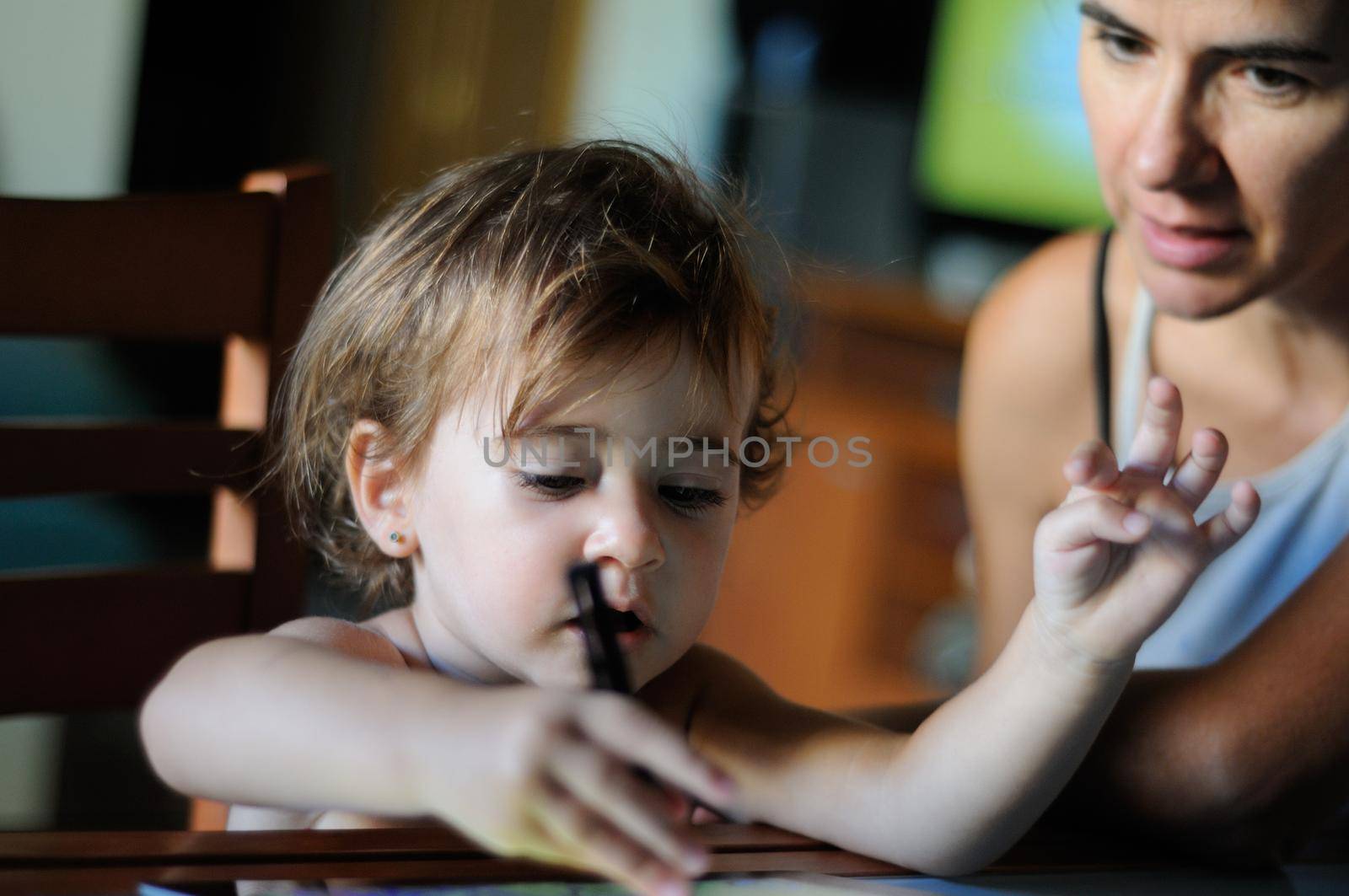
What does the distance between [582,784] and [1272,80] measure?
2.11ft

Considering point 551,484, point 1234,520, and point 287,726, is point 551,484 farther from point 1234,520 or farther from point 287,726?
point 1234,520

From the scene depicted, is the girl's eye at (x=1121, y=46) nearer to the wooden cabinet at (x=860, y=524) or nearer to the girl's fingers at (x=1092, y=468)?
the girl's fingers at (x=1092, y=468)

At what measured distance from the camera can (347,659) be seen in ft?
1.74

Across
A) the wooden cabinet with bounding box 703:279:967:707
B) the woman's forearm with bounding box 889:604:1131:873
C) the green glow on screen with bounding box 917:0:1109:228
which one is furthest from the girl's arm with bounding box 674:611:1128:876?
the green glow on screen with bounding box 917:0:1109:228

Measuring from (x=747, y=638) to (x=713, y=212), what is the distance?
2.08 metres

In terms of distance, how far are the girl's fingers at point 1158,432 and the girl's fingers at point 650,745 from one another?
27 cm

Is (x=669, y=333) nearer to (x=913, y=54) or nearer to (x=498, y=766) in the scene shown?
(x=498, y=766)

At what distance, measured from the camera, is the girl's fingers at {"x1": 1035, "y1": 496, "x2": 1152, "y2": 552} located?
552 millimetres

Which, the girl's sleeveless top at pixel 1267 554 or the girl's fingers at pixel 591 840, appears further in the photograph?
the girl's sleeveless top at pixel 1267 554

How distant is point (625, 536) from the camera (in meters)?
0.62

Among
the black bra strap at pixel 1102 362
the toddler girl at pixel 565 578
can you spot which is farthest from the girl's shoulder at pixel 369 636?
the black bra strap at pixel 1102 362

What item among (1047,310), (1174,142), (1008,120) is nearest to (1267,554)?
(1047,310)

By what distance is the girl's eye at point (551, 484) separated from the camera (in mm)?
641

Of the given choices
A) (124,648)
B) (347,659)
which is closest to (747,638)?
(124,648)
